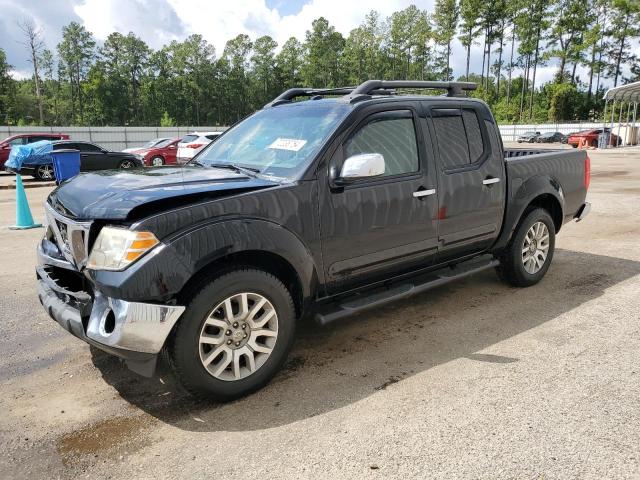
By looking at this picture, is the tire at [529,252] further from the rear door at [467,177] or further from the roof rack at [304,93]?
the roof rack at [304,93]

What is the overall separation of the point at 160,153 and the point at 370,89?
778 inches

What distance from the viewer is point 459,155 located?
14.2 ft

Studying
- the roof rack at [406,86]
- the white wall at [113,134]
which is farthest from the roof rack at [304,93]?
the white wall at [113,134]

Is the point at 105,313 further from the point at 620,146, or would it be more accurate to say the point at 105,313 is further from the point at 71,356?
the point at 620,146

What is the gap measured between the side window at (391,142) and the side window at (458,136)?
1.02ft

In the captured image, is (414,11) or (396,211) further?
(414,11)

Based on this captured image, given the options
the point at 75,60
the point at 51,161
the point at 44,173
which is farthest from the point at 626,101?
the point at 75,60

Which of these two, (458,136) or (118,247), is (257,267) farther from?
(458,136)

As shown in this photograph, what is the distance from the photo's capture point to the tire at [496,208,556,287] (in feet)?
16.3

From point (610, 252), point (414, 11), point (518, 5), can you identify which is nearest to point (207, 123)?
point (414, 11)

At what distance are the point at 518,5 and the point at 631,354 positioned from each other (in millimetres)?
76041

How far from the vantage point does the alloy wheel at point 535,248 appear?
200 inches

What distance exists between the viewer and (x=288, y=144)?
373 cm

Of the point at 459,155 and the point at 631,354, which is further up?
the point at 459,155
